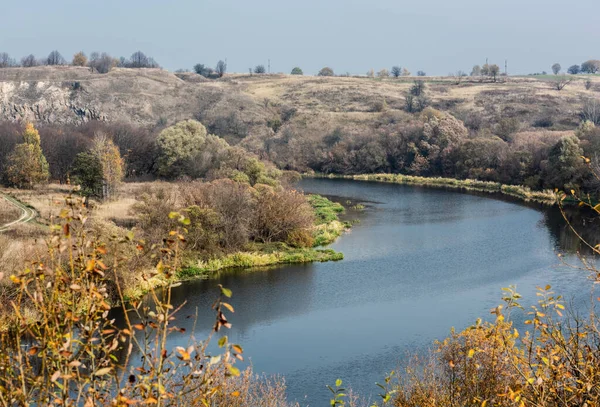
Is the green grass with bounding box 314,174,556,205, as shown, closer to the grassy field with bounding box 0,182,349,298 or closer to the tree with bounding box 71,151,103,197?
the grassy field with bounding box 0,182,349,298

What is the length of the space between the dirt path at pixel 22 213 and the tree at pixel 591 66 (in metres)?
146

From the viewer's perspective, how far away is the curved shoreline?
57375mm

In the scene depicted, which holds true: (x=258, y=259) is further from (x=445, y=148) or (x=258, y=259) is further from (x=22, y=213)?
(x=445, y=148)

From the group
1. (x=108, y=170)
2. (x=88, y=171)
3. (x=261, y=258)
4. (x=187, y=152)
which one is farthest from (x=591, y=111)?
(x=88, y=171)

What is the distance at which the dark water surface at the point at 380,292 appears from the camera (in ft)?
71.6

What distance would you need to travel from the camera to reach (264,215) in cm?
3809

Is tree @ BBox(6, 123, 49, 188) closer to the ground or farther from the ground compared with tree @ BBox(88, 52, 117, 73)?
closer to the ground

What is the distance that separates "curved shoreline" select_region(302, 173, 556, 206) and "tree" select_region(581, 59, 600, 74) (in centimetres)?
10409

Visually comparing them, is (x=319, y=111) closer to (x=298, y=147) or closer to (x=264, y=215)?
(x=298, y=147)

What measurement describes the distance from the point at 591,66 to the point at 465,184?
356ft

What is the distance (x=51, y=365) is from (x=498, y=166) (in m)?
66.1

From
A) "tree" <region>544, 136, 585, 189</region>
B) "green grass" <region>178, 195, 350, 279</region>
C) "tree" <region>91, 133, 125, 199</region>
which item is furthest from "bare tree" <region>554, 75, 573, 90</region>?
"tree" <region>91, 133, 125, 199</region>

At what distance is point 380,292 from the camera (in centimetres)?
2927

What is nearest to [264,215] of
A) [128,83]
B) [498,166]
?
[498,166]
